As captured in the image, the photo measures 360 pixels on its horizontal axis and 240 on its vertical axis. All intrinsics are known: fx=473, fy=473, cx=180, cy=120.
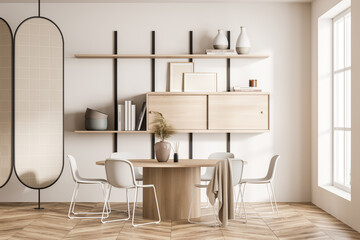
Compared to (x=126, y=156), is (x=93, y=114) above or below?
above

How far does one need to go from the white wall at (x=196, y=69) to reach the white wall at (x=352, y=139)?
0.21 metres

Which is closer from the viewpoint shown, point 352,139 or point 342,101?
point 352,139

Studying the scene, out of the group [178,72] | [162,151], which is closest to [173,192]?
[162,151]

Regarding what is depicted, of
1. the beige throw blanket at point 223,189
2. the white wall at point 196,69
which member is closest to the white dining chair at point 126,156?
the white wall at point 196,69

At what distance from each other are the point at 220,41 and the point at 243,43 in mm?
340

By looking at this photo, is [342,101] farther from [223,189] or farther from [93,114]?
[93,114]

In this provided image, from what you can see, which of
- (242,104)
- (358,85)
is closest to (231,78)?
→ (242,104)

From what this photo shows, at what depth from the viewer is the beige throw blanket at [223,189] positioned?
5.25m

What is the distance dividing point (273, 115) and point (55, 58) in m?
3.34

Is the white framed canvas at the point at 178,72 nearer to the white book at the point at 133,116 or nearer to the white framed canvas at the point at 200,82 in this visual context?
the white framed canvas at the point at 200,82

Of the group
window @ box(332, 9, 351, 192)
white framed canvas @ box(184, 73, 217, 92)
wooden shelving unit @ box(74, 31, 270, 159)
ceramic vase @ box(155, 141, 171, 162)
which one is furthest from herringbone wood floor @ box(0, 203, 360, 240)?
white framed canvas @ box(184, 73, 217, 92)

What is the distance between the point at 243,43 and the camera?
274 inches

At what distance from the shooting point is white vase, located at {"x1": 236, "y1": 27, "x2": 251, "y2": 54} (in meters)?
6.95

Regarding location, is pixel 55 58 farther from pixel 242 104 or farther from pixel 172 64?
pixel 242 104
